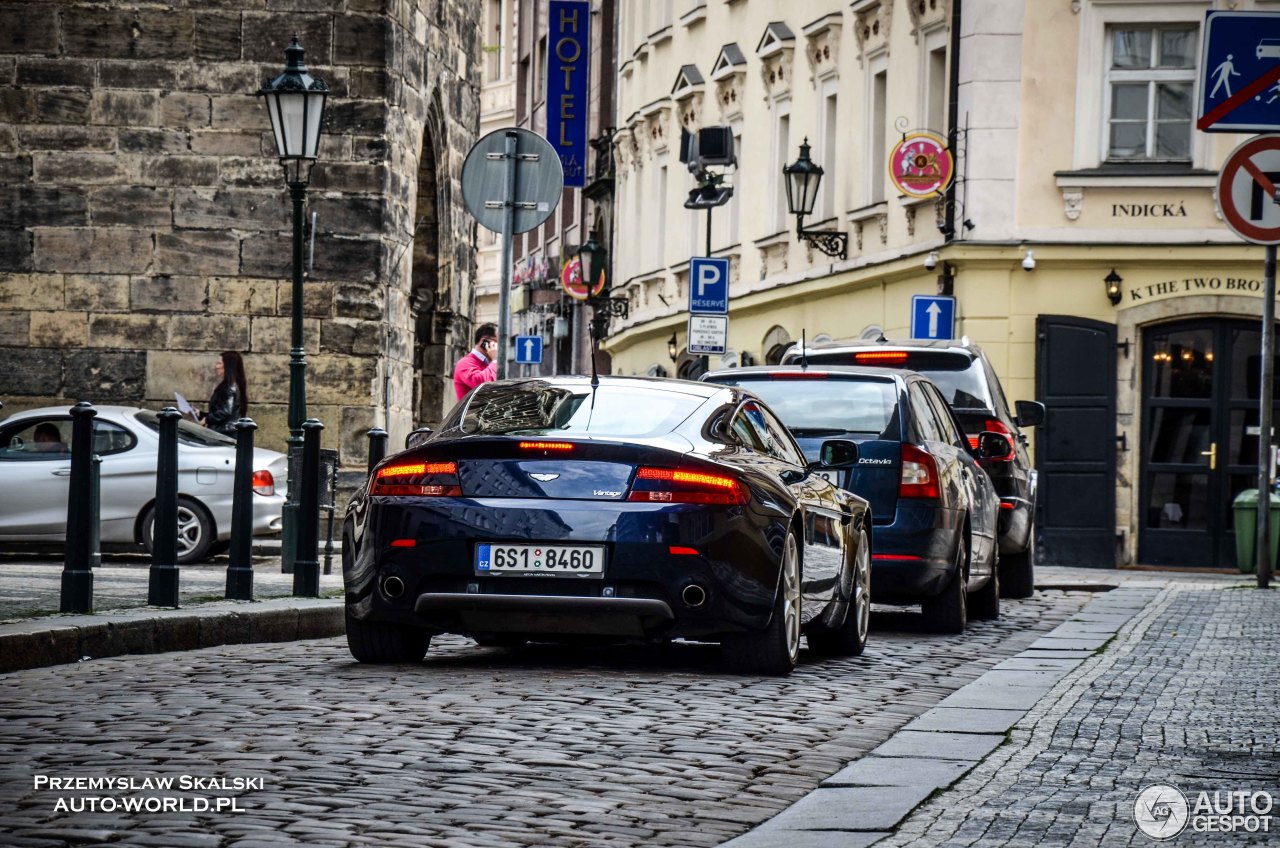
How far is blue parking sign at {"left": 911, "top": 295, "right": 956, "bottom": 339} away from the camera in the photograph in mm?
26906

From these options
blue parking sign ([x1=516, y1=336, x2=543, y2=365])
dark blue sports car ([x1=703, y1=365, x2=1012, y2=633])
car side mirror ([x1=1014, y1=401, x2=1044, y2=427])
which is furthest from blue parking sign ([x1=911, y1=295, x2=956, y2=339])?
blue parking sign ([x1=516, y1=336, x2=543, y2=365])

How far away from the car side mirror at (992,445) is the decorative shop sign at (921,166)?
37.2ft

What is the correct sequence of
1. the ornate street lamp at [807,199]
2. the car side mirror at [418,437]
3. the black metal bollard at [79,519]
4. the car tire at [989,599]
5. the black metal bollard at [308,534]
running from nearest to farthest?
the car side mirror at [418,437] < the black metal bollard at [79,519] < the black metal bollard at [308,534] < the car tire at [989,599] < the ornate street lamp at [807,199]

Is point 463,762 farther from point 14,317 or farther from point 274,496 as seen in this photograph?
point 14,317

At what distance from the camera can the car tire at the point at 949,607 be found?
1405 centimetres

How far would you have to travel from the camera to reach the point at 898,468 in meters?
13.5

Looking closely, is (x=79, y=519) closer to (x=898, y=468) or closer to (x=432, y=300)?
(x=898, y=468)

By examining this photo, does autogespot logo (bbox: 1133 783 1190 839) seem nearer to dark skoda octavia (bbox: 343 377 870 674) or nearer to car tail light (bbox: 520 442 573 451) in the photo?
dark skoda octavia (bbox: 343 377 870 674)

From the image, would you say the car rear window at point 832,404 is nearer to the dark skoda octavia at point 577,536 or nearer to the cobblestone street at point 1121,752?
the cobblestone street at point 1121,752

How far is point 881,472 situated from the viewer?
1358cm

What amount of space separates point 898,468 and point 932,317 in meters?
13.7

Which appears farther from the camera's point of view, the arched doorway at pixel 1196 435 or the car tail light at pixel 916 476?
the arched doorway at pixel 1196 435

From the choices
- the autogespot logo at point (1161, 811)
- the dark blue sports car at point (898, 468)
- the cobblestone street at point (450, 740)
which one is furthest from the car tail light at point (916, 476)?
the autogespot logo at point (1161, 811)

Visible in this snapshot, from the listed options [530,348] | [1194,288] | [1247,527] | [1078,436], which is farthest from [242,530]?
[530,348]
